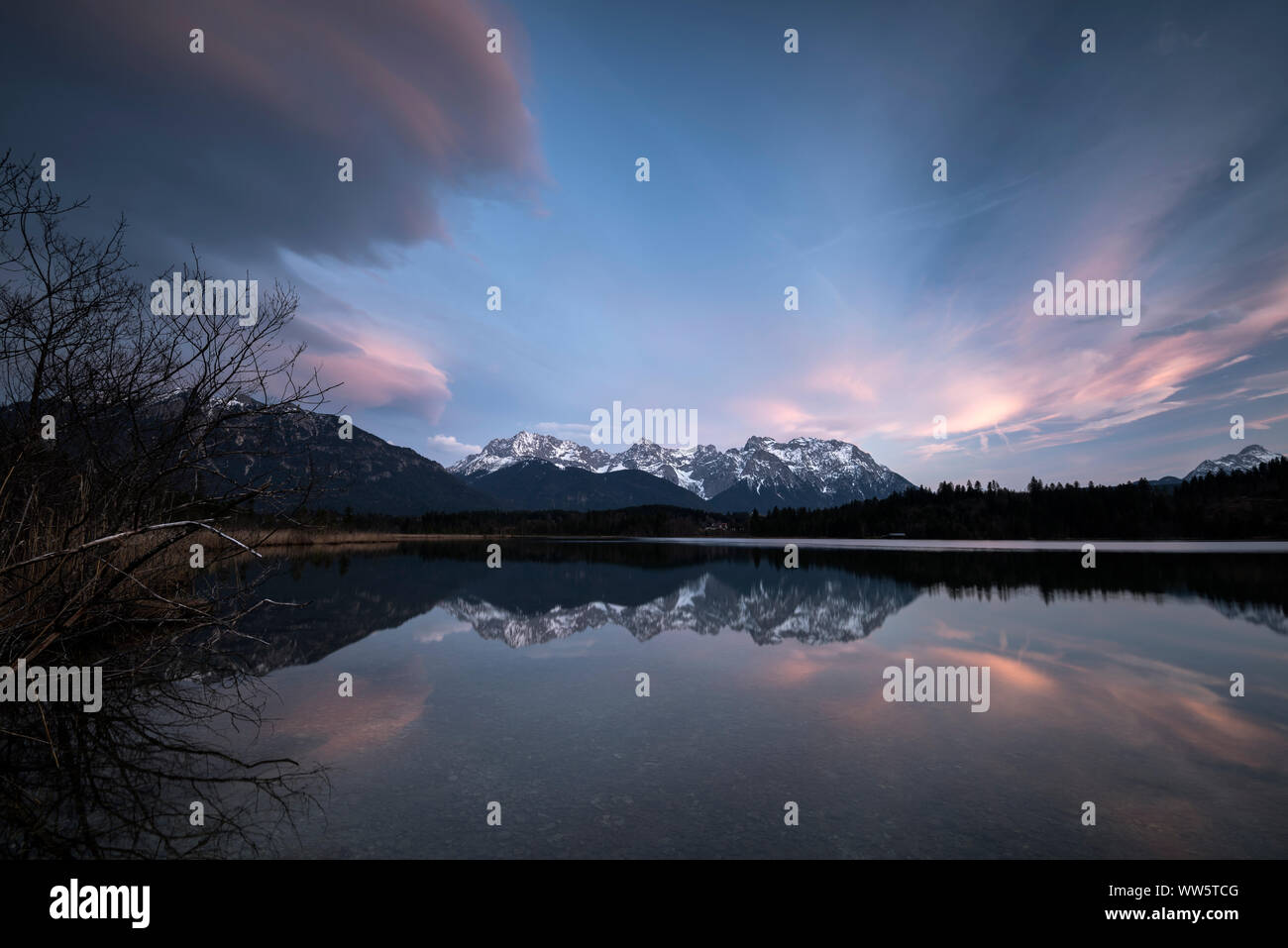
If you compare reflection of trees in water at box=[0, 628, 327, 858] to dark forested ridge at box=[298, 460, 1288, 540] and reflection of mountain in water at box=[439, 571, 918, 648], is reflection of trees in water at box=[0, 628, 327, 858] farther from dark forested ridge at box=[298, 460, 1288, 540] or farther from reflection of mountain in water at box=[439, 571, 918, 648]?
dark forested ridge at box=[298, 460, 1288, 540]

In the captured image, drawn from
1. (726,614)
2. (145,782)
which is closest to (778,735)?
(145,782)

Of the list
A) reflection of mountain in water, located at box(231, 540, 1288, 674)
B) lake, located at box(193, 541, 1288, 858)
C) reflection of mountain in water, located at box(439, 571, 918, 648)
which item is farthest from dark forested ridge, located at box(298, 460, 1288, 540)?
lake, located at box(193, 541, 1288, 858)

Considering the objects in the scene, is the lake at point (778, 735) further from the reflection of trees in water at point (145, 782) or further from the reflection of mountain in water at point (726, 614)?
the reflection of trees in water at point (145, 782)

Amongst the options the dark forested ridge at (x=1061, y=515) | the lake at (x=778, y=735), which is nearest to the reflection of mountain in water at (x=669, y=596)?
the lake at (x=778, y=735)

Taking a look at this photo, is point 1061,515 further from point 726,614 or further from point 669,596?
point 726,614

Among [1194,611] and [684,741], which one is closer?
[684,741]

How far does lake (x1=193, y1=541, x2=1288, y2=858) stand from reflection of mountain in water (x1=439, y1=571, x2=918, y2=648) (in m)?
0.30

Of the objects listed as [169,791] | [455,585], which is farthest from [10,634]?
[455,585]

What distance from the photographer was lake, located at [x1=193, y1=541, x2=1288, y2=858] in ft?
21.3

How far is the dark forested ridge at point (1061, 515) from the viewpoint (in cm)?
13662

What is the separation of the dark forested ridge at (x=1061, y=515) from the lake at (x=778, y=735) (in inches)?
4893
